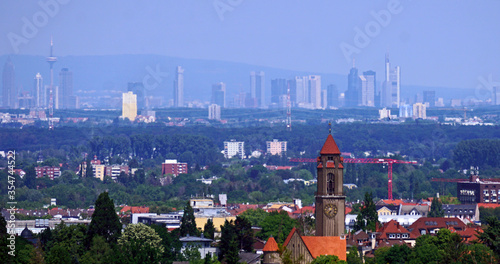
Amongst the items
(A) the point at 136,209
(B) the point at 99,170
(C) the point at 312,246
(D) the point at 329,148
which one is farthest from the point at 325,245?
(B) the point at 99,170

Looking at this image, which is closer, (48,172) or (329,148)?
(329,148)

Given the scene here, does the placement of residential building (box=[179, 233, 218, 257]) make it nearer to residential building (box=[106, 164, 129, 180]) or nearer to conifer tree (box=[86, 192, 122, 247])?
conifer tree (box=[86, 192, 122, 247])

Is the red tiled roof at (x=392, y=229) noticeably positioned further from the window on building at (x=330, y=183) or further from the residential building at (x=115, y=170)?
the residential building at (x=115, y=170)

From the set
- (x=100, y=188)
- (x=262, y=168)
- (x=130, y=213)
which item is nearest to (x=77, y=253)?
(x=130, y=213)

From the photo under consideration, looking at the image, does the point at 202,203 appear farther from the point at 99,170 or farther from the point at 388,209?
the point at 99,170

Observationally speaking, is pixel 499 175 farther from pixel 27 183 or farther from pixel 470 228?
pixel 470 228

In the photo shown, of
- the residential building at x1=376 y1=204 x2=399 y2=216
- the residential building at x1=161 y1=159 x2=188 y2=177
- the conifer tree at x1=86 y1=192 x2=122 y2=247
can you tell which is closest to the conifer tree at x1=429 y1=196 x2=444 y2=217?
the residential building at x1=376 y1=204 x2=399 y2=216
